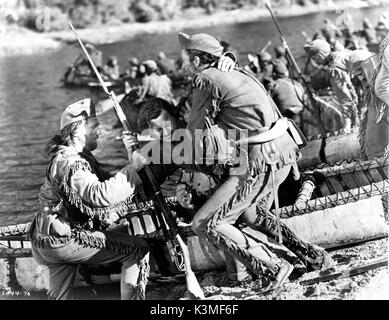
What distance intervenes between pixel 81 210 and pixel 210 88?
4.55 ft

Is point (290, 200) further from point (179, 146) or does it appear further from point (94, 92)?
point (94, 92)

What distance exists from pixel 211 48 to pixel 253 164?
979 mm

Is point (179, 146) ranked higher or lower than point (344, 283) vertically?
higher

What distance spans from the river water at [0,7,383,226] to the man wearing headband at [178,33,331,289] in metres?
6.41

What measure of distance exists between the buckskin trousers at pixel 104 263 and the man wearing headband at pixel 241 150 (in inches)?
23.4

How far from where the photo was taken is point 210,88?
17.7ft

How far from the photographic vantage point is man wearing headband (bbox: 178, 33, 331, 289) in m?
5.44

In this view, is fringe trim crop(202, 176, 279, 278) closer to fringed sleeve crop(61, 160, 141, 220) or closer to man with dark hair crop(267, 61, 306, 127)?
fringed sleeve crop(61, 160, 141, 220)

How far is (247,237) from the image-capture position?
18.4 ft

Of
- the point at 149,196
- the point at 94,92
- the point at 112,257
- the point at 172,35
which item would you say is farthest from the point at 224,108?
the point at 172,35

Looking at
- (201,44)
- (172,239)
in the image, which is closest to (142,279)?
(172,239)

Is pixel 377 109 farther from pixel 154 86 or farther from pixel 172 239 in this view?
pixel 154 86

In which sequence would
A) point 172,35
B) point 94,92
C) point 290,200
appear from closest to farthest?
point 290,200 < point 94,92 < point 172,35

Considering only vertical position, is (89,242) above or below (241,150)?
below
